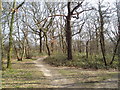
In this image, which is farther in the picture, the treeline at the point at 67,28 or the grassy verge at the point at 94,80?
the treeline at the point at 67,28

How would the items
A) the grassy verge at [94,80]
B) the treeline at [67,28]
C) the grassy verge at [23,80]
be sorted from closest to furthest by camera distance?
the grassy verge at [94,80] < the grassy verge at [23,80] < the treeline at [67,28]

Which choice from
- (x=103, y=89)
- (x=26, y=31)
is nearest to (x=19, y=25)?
(x=26, y=31)

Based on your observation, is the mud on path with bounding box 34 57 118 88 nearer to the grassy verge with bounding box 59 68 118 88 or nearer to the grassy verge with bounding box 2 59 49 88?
the grassy verge with bounding box 59 68 118 88

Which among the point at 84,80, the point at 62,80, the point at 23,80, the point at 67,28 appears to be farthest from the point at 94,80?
the point at 67,28

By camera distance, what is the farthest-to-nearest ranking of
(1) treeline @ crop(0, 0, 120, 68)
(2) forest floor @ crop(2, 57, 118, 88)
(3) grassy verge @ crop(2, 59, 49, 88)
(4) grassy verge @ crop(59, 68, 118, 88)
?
1. (1) treeline @ crop(0, 0, 120, 68)
2. (3) grassy verge @ crop(2, 59, 49, 88)
3. (2) forest floor @ crop(2, 57, 118, 88)
4. (4) grassy verge @ crop(59, 68, 118, 88)

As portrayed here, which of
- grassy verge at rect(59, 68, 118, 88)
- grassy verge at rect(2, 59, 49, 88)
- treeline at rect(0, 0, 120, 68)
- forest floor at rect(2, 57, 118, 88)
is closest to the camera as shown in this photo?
grassy verge at rect(59, 68, 118, 88)

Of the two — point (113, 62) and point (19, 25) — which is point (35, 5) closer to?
point (19, 25)

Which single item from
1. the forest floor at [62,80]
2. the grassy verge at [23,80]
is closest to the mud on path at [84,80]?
the forest floor at [62,80]

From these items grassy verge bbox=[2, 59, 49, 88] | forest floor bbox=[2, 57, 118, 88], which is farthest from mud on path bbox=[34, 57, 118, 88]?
grassy verge bbox=[2, 59, 49, 88]

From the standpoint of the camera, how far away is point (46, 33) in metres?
21.0

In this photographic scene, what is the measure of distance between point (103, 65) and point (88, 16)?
7.12 meters

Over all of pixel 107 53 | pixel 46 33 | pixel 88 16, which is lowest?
pixel 107 53

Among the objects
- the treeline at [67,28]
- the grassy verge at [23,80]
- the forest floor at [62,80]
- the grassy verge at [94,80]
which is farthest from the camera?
the treeline at [67,28]

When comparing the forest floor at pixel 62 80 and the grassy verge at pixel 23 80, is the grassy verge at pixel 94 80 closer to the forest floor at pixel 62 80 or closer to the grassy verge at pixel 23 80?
the forest floor at pixel 62 80
